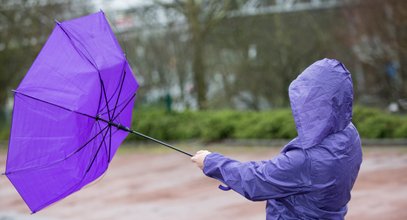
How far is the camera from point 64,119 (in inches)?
153

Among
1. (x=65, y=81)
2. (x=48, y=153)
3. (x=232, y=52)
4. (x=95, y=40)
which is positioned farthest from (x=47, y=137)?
(x=232, y=52)

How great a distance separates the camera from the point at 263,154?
565 inches

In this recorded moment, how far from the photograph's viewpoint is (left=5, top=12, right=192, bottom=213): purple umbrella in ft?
12.7

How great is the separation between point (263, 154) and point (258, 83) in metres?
8.92

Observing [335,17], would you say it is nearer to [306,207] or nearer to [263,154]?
[263,154]

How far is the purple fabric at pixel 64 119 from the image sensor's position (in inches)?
152

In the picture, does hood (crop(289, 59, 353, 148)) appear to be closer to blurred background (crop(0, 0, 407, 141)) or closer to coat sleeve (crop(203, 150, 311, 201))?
coat sleeve (crop(203, 150, 311, 201))

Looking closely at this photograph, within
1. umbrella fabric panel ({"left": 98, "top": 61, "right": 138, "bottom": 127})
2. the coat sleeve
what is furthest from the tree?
the coat sleeve

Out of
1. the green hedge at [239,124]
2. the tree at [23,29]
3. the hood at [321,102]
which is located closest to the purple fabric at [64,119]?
the hood at [321,102]

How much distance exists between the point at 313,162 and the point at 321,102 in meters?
0.30

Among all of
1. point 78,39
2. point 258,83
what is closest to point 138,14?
point 258,83

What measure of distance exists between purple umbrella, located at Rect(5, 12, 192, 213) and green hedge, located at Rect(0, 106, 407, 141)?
10579 millimetres

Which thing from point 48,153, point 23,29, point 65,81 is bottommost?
point 48,153

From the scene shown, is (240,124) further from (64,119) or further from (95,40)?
(64,119)
